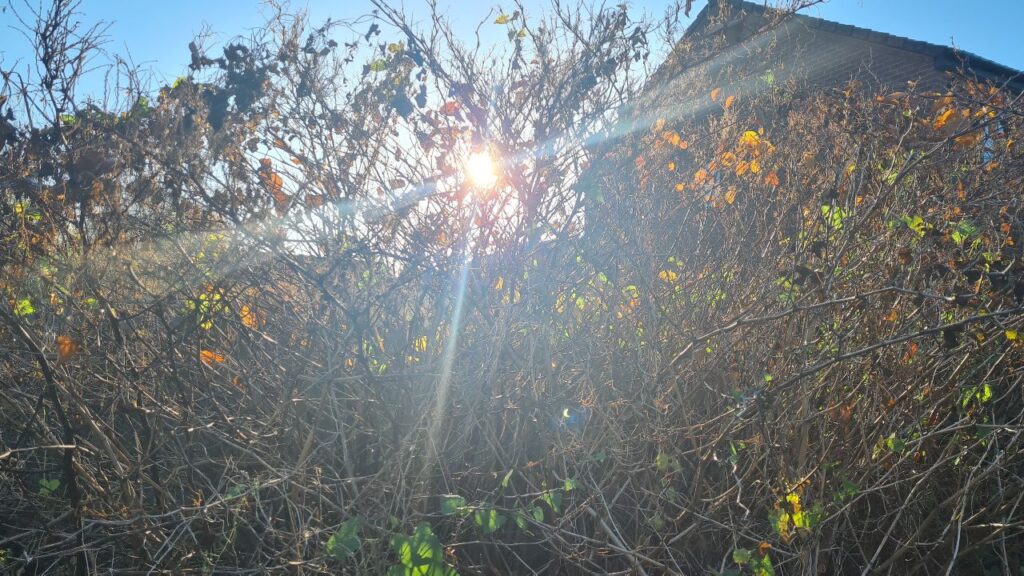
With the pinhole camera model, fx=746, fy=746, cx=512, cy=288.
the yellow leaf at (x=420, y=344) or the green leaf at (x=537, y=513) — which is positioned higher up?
the yellow leaf at (x=420, y=344)

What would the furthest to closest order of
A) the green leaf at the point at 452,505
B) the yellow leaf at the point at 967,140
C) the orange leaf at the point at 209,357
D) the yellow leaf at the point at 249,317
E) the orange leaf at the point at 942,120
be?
the orange leaf at the point at 942,120, the yellow leaf at the point at 967,140, the yellow leaf at the point at 249,317, the orange leaf at the point at 209,357, the green leaf at the point at 452,505

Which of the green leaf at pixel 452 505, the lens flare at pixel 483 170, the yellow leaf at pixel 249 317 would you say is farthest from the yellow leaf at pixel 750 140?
the yellow leaf at pixel 249 317

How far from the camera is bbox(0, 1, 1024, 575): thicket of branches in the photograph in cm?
253

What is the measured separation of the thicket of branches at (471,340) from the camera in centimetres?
253

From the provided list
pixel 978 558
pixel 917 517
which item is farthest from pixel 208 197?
pixel 978 558

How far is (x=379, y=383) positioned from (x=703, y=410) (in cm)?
130

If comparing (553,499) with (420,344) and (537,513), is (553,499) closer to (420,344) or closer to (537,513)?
(537,513)

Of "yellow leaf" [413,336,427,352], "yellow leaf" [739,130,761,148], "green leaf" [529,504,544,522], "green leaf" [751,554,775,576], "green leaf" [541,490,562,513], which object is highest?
"yellow leaf" [739,130,761,148]

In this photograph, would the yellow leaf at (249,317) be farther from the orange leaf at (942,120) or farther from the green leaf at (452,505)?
the orange leaf at (942,120)

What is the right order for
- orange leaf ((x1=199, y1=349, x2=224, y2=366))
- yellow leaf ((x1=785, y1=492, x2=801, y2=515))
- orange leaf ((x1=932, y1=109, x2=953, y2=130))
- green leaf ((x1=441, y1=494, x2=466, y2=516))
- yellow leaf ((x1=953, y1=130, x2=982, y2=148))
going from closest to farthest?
yellow leaf ((x1=785, y1=492, x2=801, y2=515)) → green leaf ((x1=441, y1=494, x2=466, y2=516)) → orange leaf ((x1=199, y1=349, x2=224, y2=366)) → yellow leaf ((x1=953, y1=130, x2=982, y2=148)) → orange leaf ((x1=932, y1=109, x2=953, y2=130))

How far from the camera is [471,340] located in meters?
2.92

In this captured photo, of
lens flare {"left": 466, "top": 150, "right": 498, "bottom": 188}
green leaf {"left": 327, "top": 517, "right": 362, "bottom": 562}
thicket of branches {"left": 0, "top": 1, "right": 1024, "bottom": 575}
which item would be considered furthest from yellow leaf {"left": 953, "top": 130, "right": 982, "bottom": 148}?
green leaf {"left": 327, "top": 517, "right": 362, "bottom": 562}

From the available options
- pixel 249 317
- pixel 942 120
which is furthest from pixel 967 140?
pixel 249 317

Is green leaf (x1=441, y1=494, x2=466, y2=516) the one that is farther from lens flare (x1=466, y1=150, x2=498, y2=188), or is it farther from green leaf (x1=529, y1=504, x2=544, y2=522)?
lens flare (x1=466, y1=150, x2=498, y2=188)
